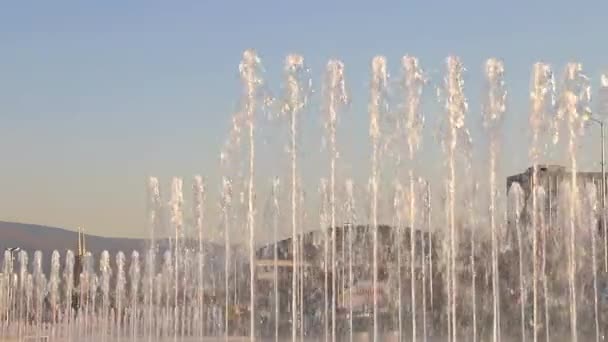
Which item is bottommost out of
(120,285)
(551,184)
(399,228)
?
(120,285)

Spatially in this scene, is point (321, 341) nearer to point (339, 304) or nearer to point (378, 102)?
point (378, 102)

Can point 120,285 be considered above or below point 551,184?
below

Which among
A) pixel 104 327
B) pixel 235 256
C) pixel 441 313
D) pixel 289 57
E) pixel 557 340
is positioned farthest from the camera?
pixel 104 327

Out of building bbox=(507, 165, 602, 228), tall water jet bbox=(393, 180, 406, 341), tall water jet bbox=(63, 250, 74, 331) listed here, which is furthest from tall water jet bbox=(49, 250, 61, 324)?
building bbox=(507, 165, 602, 228)

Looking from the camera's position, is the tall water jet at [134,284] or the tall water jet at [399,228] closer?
the tall water jet at [399,228]

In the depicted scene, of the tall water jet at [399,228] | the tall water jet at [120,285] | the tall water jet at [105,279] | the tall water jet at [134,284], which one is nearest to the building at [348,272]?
the tall water jet at [399,228]

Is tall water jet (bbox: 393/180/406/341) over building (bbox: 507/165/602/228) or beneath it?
beneath

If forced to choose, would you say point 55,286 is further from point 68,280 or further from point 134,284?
point 134,284

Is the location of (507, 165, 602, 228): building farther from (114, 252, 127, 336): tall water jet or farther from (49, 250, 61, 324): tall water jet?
(49, 250, 61, 324): tall water jet

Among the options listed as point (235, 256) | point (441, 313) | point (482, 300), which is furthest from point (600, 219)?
point (235, 256)

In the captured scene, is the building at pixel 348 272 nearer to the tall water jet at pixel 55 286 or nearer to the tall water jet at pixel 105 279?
the tall water jet at pixel 105 279

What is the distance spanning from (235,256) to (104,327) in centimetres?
1332

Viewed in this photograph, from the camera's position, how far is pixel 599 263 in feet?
210

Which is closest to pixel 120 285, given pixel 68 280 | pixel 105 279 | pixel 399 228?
pixel 105 279
